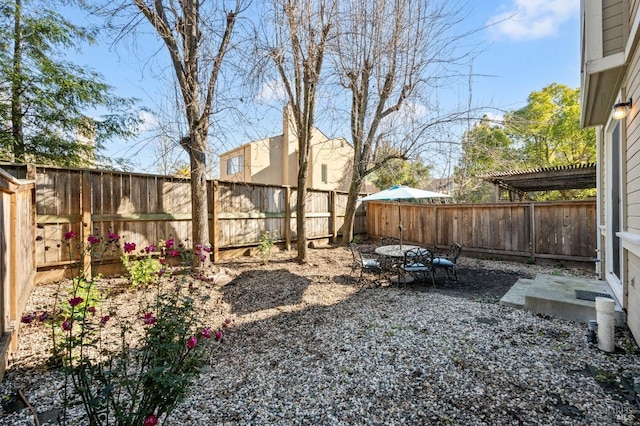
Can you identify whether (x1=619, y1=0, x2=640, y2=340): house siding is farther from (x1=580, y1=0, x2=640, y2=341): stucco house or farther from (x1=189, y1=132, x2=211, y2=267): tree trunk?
(x1=189, y1=132, x2=211, y2=267): tree trunk

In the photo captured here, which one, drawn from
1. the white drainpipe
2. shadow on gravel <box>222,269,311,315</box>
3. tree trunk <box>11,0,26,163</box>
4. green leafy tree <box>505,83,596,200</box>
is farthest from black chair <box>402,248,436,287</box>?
green leafy tree <box>505,83,596,200</box>

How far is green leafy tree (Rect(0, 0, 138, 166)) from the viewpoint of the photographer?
6.51 m

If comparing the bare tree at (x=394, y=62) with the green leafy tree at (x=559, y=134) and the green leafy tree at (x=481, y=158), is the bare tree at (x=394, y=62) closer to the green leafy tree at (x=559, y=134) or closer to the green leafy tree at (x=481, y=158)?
the green leafy tree at (x=481, y=158)

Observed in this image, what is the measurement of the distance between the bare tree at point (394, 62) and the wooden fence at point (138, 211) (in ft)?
10.7

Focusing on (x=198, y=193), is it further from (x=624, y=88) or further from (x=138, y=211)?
(x=624, y=88)

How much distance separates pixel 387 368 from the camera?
248 cm

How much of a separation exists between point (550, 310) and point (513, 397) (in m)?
2.19

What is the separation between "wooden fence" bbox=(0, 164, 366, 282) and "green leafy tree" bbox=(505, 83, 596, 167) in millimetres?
15112

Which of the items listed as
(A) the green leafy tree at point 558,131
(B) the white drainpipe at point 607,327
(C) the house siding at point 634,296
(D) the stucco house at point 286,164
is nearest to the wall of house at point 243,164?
(D) the stucco house at point 286,164

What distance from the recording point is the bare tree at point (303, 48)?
18.4ft

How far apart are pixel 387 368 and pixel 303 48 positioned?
5.82m

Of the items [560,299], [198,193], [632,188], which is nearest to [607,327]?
[560,299]

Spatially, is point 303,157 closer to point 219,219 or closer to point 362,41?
point 219,219

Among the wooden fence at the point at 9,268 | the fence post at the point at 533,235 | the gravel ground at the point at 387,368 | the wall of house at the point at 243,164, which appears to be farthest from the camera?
the wall of house at the point at 243,164
